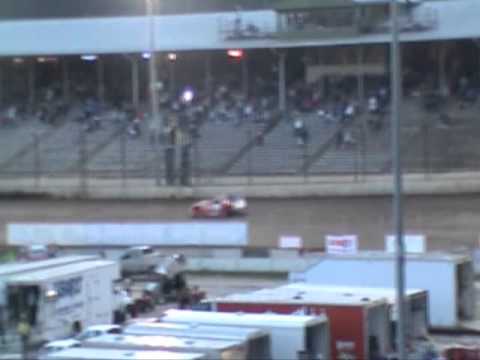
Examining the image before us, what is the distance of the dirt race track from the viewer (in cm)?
4966

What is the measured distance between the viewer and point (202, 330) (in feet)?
72.6

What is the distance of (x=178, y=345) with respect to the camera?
20344 mm

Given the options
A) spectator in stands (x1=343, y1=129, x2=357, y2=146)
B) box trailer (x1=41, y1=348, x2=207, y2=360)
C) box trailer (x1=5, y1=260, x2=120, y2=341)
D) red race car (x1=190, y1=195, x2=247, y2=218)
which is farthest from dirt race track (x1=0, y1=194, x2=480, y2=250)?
box trailer (x1=41, y1=348, x2=207, y2=360)

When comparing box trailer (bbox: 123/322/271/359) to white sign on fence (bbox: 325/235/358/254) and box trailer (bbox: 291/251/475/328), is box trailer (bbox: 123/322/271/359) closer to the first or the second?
box trailer (bbox: 291/251/475/328)

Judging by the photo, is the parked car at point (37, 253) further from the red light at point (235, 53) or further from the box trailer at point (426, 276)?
the red light at point (235, 53)

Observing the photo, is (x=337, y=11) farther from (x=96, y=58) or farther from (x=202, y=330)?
(x=202, y=330)

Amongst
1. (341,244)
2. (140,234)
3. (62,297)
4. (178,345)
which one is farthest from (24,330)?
(140,234)

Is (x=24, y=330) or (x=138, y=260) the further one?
(x=138, y=260)

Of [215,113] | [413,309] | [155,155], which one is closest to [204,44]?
[215,113]

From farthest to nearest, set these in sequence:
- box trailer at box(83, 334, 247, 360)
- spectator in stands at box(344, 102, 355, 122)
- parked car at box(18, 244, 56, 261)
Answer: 1. spectator in stands at box(344, 102, 355, 122)
2. parked car at box(18, 244, 56, 261)
3. box trailer at box(83, 334, 247, 360)

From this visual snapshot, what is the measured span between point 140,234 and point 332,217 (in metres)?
8.33

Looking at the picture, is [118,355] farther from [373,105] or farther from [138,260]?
[373,105]

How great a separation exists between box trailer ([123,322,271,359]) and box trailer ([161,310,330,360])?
0.25m

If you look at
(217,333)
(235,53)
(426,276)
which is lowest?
(217,333)
